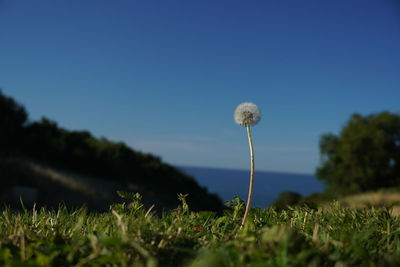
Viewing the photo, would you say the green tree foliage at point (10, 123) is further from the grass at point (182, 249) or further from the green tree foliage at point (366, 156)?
the green tree foliage at point (366, 156)

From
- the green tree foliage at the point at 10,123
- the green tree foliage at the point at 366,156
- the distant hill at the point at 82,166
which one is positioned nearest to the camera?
the distant hill at the point at 82,166

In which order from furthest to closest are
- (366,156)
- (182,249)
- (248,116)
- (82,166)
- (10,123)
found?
1. (366,156)
2. (82,166)
3. (10,123)
4. (248,116)
5. (182,249)

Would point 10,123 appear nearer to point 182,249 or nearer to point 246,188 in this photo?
point 246,188

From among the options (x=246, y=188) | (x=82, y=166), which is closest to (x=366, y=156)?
(x=82, y=166)

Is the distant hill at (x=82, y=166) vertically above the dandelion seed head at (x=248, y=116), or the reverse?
the dandelion seed head at (x=248, y=116)

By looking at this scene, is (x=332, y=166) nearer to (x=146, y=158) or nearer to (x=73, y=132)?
(x=146, y=158)

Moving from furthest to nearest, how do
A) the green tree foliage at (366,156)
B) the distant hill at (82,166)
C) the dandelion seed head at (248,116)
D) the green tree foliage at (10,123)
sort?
the green tree foliage at (366,156), the green tree foliage at (10,123), the distant hill at (82,166), the dandelion seed head at (248,116)

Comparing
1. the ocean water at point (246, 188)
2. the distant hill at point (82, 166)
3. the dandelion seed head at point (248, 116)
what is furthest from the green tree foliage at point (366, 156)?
the dandelion seed head at point (248, 116)
